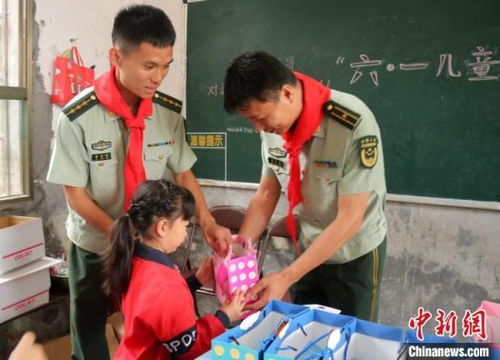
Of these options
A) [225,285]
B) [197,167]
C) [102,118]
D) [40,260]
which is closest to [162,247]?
[225,285]

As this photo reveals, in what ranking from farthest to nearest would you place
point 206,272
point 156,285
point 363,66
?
1. point 363,66
2. point 206,272
3. point 156,285

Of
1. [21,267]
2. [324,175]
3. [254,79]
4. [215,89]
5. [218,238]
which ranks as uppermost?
[215,89]

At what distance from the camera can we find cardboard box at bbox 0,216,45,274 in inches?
84.7

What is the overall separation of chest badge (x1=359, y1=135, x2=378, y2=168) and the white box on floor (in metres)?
1.69

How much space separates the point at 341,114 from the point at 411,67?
1.18 metres

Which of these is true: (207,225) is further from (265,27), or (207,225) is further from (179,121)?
(265,27)

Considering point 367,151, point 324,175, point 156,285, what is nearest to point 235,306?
point 156,285

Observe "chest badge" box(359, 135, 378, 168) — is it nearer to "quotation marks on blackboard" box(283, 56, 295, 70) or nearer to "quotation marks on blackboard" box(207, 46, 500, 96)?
"quotation marks on blackboard" box(207, 46, 500, 96)

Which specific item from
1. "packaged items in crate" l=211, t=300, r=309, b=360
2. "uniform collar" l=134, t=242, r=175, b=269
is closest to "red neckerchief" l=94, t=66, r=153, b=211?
"uniform collar" l=134, t=242, r=175, b=269

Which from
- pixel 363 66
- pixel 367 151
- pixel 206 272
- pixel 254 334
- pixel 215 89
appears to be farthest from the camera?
pixel 215 89

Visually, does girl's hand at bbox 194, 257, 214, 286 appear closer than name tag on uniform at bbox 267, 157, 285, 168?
Yes

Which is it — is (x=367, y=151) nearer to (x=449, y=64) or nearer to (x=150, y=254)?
(x=150, y=254)

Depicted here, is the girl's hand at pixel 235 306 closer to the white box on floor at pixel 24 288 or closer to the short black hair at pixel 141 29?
the short black hair at pixel 141 29

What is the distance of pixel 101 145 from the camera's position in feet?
5.90
